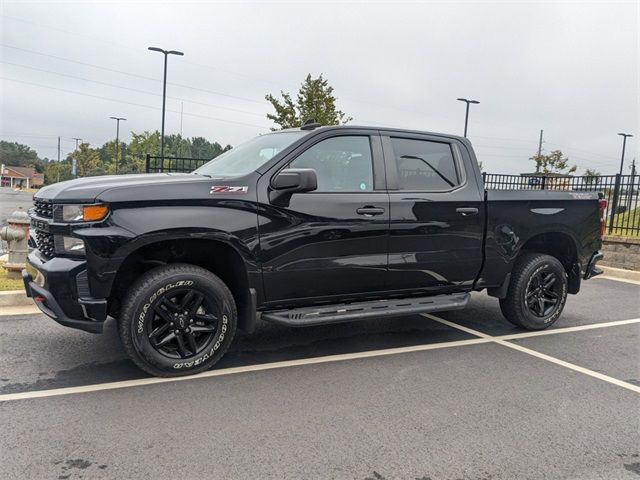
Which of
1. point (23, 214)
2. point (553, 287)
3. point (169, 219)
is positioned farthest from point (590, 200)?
point (23, 214)

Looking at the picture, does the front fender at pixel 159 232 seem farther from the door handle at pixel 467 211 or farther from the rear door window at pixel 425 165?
the door handle at pixel 467 211

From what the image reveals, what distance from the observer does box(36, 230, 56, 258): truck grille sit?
3.73m

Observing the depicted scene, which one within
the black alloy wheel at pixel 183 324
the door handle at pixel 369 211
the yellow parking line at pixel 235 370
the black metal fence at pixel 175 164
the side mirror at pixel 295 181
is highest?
the black metal fence at pixel 175 164

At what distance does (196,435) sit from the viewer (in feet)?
10.0

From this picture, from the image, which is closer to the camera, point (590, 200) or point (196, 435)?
point (196, 435)

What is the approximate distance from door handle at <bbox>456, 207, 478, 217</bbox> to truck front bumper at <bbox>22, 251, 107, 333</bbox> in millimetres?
3215

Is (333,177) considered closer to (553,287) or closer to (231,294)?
(231,294)

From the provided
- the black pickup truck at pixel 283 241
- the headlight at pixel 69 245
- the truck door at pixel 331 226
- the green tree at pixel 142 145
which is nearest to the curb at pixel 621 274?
the black pickup truck at pixel 283 241

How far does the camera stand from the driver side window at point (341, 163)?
14.4 feet

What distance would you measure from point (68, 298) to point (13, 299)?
9.07 ft

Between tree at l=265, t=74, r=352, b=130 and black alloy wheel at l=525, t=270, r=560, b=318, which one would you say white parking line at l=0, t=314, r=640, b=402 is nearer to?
black alloy wheel at l=525, t=270, r=560, b=318

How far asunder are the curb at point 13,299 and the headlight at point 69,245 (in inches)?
105

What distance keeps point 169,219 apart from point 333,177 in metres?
1.45

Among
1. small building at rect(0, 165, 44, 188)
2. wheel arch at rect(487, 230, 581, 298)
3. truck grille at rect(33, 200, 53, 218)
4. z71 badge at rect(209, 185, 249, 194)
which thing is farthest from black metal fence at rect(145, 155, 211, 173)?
small building at rect(0, 165, 44, 188)
